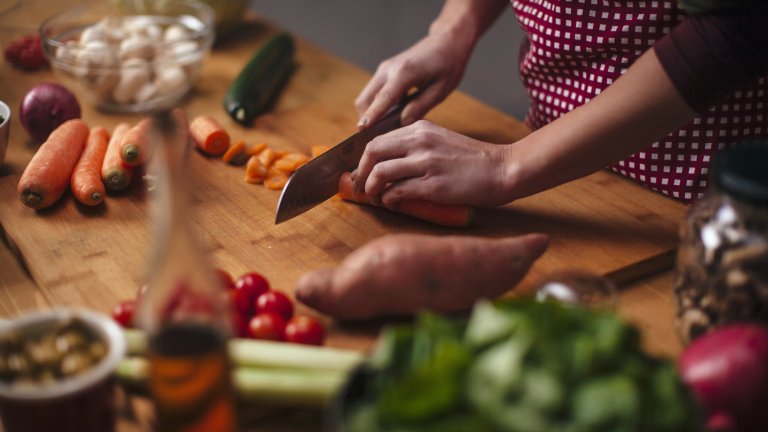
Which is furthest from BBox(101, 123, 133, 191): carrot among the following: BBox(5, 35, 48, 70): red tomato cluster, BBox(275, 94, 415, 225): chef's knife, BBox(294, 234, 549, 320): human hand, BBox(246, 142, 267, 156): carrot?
BBox(5, 35, 48, 70): red tomato cluster

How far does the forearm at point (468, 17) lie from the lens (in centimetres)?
182

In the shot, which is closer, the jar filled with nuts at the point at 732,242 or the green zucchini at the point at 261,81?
Result: the jar filled with nuts at the point at 732,242

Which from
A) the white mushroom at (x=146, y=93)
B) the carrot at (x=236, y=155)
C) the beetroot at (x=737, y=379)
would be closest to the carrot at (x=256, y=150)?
the carrot at (x=236, y=155)

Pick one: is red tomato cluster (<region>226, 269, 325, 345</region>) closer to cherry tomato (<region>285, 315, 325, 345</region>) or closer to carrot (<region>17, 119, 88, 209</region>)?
cherry tomato (<region>285, 315, 325, 345</region>)

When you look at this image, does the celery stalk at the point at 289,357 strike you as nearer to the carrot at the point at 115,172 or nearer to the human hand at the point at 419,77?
the carrot at the point at 115,172

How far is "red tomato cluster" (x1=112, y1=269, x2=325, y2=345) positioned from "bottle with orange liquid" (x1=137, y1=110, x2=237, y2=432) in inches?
9.9

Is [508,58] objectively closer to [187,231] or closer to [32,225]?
[32,225]

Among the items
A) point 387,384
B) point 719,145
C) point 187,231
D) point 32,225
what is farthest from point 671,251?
point 32,225

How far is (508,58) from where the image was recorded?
121 inches

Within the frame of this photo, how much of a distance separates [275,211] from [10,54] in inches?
43.0

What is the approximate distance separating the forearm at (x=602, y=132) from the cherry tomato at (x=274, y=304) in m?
0.44

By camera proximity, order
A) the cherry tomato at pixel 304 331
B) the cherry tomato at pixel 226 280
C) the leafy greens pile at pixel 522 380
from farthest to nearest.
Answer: the cherry tomato at pixel 226 280, the cherry tomato at pixel 304 331, the leafy greens pile at pixel 522 380

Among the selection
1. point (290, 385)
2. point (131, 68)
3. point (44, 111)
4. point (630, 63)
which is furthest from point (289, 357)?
point (44, 111)

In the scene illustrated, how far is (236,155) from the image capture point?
1.65 metres
